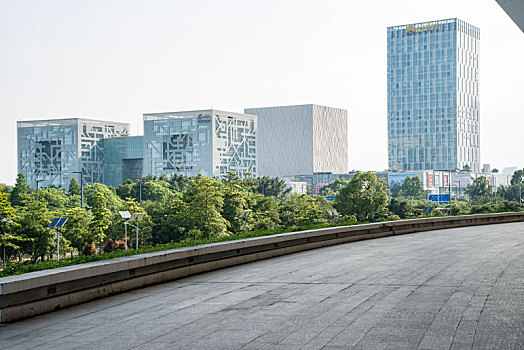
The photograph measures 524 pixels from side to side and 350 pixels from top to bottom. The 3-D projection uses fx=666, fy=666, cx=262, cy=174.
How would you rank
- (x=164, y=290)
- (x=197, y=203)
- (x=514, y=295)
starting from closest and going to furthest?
(x=514, y=295), (x=164, y=290), (x=197, y=203)

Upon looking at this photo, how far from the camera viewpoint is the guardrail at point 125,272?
9.83 meters

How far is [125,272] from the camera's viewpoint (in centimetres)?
1237

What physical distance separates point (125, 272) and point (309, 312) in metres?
4.23

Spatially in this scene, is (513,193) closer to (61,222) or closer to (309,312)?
(61,222)

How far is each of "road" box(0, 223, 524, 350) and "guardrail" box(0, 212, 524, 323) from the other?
255mm

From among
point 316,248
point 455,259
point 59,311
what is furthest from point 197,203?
point 59,311

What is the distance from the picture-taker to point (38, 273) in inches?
412

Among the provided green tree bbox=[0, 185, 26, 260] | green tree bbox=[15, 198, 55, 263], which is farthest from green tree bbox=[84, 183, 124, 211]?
green tree bbox=[0, 185, 26, 260]

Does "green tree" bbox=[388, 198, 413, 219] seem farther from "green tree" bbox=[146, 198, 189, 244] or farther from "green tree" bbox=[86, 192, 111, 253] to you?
"green tree" bbox=[86, 192, 111, 253]

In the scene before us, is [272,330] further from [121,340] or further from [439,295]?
[439,295]

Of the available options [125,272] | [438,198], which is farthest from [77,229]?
[438,198]

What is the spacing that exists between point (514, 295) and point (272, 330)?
457 cm

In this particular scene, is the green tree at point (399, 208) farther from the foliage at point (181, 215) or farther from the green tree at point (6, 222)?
the green tree at point (6, 222)

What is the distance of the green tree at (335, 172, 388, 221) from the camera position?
101 meters
